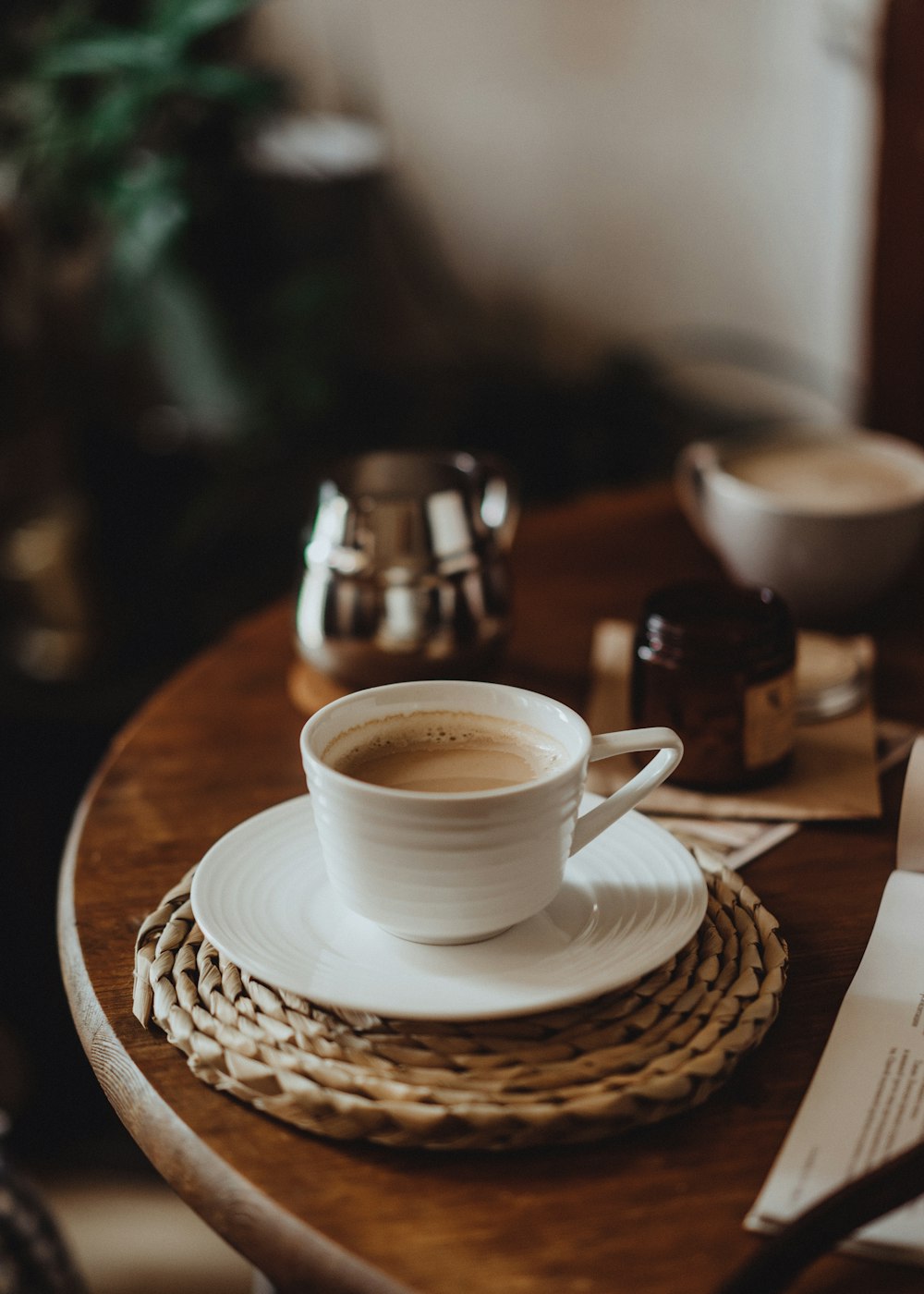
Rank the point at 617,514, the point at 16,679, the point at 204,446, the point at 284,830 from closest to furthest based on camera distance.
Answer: the point at 284,830
the point at 617,514
the point at 16,679
the point at 204,446

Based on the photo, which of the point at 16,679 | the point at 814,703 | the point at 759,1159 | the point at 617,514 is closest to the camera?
the point at 759,1159

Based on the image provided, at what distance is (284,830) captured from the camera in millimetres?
588

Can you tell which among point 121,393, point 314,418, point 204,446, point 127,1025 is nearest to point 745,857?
point 127,1025

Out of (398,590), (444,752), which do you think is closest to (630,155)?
(398,590)

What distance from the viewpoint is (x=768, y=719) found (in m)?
0.69

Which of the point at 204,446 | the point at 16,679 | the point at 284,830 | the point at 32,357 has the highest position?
the point at 284,830

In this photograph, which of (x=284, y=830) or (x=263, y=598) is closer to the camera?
(x=284, y=830)

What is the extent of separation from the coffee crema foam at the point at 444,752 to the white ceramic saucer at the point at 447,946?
0.19 feet

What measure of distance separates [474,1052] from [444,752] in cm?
14

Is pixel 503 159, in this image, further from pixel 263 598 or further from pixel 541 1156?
pixel 541 1156

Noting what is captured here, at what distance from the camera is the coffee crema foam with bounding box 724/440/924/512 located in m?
0.97

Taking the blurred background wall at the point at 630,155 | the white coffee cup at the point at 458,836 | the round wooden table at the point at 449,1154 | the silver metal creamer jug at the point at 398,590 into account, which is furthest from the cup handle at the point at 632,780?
the blurred background wall at the point at 630,155

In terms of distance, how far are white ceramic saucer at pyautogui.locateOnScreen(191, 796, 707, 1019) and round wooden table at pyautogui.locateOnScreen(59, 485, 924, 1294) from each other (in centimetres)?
5

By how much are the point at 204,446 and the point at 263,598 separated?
30 centimetres
